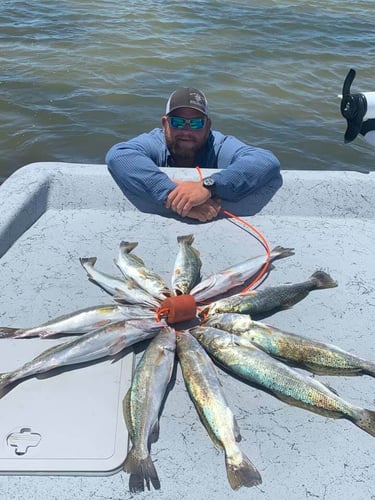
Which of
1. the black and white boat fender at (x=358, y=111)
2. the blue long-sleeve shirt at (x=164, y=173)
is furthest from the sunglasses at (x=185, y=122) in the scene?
the black and white boat fender at (x=358, y=111)

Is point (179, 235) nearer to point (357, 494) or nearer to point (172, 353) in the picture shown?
point (172, 353)

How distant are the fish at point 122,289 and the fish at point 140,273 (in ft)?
0.11

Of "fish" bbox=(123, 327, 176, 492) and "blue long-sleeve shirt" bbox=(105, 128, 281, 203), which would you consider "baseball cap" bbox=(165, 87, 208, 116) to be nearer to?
"blue long-sleeve shirt" bbox=(105, 128, 281, 203)

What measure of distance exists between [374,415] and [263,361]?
0.54 meters

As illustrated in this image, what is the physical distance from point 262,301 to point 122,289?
2.66ft

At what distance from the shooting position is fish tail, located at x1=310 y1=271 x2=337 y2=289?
10.3 feet

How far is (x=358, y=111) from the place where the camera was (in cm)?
376

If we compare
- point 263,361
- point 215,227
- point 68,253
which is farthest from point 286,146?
point 263,361

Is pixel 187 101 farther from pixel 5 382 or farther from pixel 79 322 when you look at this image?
pixel 5 382

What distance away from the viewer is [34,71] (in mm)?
9742

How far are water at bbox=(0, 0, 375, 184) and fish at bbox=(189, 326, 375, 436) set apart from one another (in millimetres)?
5354

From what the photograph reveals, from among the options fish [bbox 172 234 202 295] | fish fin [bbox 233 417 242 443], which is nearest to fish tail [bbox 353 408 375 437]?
fish fin [bbox 233 417 242 443]

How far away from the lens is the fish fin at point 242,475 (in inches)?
79.7

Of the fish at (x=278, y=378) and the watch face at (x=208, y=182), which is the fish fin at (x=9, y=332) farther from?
the watch face at (x=208, y=182)
